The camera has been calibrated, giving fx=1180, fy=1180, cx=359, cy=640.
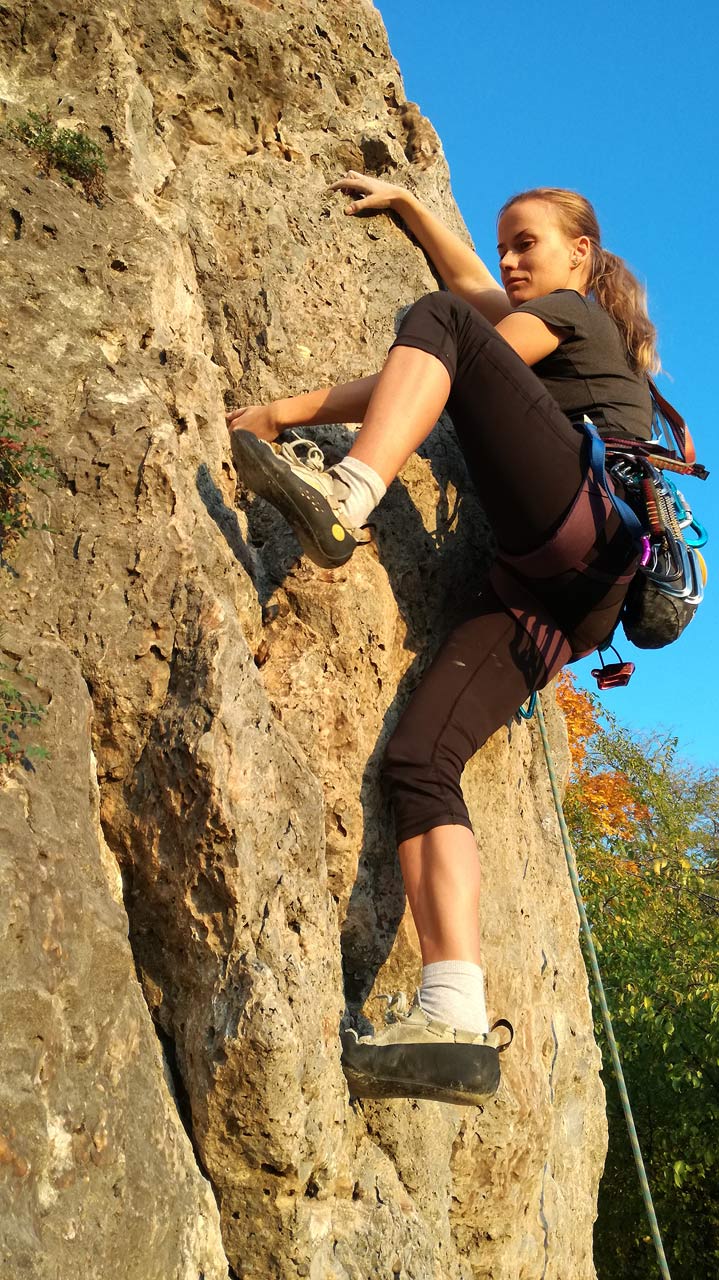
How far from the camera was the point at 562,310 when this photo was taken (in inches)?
177

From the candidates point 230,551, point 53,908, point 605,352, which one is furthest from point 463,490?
point 53,908

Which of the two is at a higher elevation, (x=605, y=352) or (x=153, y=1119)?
(x=605, y=352)

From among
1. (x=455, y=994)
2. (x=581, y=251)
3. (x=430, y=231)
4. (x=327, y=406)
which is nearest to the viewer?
(x=455, y=994)

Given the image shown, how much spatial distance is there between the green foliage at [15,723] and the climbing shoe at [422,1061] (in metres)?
1.33

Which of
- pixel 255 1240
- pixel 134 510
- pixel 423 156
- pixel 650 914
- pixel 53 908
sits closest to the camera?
pixel 53 908

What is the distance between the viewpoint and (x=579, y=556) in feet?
13.5

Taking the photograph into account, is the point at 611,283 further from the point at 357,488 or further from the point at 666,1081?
the point at 666,1081

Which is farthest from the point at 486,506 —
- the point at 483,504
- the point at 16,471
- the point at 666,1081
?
the point at 666,1081

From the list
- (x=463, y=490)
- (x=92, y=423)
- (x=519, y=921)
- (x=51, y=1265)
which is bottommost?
(x=51, y=1265)

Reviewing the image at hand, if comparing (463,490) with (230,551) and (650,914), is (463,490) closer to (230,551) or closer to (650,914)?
(230,551)

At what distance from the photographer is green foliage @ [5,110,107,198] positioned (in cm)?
425

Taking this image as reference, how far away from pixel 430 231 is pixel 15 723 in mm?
3351

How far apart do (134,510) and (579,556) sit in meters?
1.54

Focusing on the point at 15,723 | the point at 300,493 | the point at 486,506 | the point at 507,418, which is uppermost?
the point at 507,418
